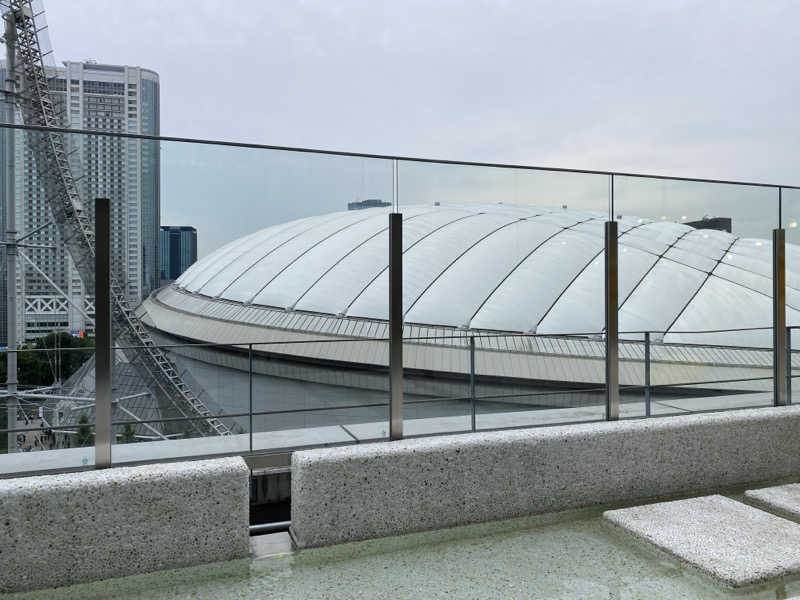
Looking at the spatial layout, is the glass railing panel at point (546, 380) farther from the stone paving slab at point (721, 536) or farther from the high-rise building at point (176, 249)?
the high-rise building at point (176, 249)

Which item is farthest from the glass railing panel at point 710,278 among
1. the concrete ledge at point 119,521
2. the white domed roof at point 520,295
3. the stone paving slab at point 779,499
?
the concrete ledge at point 119,521

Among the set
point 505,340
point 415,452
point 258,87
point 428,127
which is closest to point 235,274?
point 415,452

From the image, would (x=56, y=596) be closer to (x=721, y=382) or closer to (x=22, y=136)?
(x=22, y=136)

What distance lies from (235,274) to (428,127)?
3124 centimetres

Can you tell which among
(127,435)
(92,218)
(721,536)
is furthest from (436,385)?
(92,218)

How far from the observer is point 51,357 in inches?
162

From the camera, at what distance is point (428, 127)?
34.8 metres

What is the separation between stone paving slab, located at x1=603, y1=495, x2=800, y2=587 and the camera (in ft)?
12.0

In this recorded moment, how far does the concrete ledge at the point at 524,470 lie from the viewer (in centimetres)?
415

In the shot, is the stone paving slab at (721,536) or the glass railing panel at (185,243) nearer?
the stone paving slab at (721,536)

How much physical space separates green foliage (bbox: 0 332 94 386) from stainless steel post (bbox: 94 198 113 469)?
5.3 inches

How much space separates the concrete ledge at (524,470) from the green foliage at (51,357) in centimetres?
164

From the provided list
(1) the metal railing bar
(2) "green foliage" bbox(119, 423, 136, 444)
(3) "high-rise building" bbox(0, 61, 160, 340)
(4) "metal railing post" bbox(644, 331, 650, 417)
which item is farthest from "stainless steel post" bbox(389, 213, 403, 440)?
(4) "metal railing post" bbox(644, 331, 650, 417)

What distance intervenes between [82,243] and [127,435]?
1.41 m
